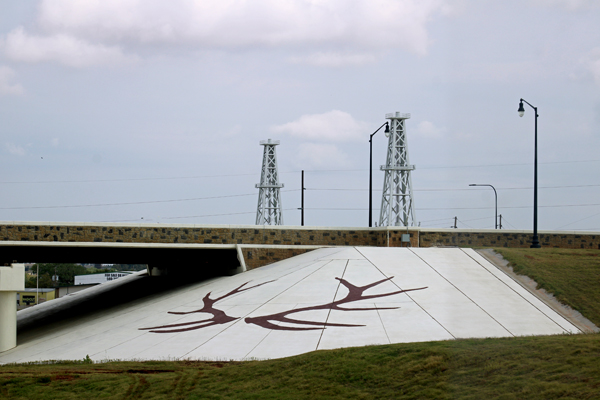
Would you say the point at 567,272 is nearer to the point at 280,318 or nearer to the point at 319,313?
the point at 319,313

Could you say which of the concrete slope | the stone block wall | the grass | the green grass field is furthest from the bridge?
the green grass field

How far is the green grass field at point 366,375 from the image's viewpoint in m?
11.1

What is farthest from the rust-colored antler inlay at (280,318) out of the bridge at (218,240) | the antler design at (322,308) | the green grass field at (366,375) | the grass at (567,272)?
the bridge at (218,240)

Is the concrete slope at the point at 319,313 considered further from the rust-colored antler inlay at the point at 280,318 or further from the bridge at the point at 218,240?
the bridge at the point at 218,240

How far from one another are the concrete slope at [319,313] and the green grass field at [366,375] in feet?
9.21

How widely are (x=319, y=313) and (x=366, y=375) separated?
901cm

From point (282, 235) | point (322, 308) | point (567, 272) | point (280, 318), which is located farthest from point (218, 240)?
point (567, 272)

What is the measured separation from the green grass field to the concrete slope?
2.81m

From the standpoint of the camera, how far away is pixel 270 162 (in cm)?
6109

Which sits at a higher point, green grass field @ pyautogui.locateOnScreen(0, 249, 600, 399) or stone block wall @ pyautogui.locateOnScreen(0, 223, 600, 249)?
stone block wall @ pyautogui.locateOnScreen(0, 223, 600, 249)

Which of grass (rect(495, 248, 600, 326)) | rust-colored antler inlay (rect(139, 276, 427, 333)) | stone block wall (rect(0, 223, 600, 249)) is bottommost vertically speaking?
rust-colored antler inlay (rect(139, 276, 427, 333))

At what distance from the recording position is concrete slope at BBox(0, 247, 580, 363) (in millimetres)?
19531

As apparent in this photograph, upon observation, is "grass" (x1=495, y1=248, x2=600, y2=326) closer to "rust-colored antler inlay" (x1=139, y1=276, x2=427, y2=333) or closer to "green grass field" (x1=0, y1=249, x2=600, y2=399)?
"rust-colored antler inlay" (x1=139, y1=276, x2=427, y2=333)

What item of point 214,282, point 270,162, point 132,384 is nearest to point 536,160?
point 214,282
